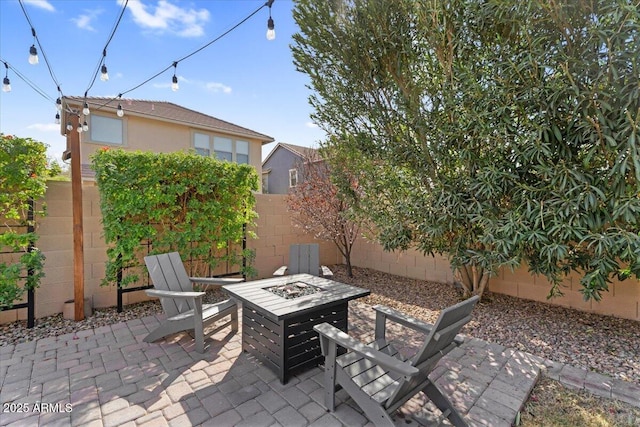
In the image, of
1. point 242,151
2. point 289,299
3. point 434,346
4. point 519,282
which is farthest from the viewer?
point 242,151

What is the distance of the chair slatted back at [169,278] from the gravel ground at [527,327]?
1045 mm

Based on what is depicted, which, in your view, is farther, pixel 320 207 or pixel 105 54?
pixel 320 207

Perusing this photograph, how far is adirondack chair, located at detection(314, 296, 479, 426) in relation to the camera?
192 centimetres

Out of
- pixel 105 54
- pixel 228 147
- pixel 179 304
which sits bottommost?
pixel 179 304

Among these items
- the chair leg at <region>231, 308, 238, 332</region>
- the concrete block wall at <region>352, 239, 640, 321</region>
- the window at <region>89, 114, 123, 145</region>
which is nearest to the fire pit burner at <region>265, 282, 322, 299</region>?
the chair leg at <region>231, 308, 238, 332</region>

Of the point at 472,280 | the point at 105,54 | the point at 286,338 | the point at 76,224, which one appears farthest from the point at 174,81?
the point at 472,280

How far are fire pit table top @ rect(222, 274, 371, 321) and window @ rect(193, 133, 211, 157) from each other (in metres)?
10.2

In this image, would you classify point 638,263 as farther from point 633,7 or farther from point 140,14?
point 140,14

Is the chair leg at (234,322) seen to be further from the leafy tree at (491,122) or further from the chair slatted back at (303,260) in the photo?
the leafy tree at (491,122)

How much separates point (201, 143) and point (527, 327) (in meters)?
12.3

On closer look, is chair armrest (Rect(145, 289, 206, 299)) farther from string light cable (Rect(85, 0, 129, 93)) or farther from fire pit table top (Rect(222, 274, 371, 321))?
string light cable (Rect(85, 0, 129, 93))

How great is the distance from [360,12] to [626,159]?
3.56 m

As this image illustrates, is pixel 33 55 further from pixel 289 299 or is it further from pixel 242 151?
pixel 242 151

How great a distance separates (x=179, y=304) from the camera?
3699 millimetres
